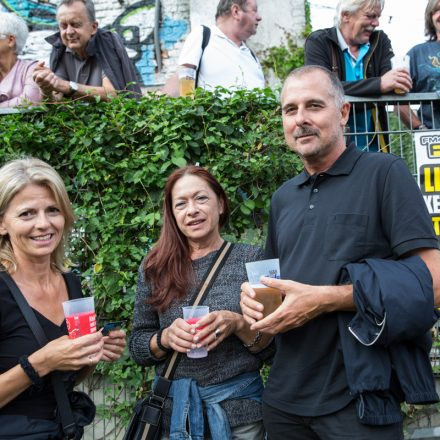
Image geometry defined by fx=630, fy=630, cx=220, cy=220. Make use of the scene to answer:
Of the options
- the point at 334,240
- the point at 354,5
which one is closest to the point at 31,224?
the point at 334,240

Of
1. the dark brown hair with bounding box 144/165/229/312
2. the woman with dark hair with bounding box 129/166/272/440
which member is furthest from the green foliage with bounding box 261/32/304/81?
the woman with dark hair with bounding box 129/166/272/440

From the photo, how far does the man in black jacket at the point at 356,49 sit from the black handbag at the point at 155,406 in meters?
2.11

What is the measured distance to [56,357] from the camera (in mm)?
2479

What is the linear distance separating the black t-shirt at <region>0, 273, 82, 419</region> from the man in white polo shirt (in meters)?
2.70

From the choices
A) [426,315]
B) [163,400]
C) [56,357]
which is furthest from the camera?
[163,400]

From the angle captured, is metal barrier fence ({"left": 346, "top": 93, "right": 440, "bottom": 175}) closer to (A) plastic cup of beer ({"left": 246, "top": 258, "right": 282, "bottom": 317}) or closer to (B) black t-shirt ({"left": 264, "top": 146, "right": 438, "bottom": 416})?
(B) black t-shirt ({"left": 264, "top": 146, "right": 438, "bottom": 416})

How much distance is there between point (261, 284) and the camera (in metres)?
2.49

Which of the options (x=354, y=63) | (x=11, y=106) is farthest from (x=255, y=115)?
(x=11, y=106)

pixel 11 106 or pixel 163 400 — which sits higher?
pixel 11 106

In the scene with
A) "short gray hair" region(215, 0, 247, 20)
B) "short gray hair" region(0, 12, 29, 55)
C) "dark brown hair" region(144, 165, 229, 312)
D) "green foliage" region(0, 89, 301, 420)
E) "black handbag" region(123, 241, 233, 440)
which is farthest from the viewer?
"short gray hair" region(215, 0, 247, 20)

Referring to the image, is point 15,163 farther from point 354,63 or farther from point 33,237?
point 354,63

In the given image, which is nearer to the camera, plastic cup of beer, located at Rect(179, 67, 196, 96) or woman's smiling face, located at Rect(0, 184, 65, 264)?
woman's smiling face, located at Rect(0, 184, 65, 264)

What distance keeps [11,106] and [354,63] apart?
8.39ft

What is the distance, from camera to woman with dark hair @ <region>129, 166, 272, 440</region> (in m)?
2.80
